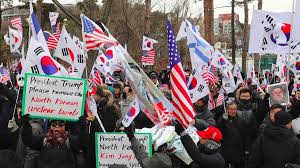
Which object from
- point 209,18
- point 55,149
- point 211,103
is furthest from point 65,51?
point 209,18

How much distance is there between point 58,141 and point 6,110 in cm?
95

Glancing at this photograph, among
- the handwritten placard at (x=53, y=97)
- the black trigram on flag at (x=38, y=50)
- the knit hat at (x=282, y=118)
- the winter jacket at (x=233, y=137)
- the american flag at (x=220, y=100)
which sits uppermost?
the black trigram on flag at (x=38, y=50)

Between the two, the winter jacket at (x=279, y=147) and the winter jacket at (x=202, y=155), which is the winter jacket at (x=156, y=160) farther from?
the winter jacket at (x=279, y=147)

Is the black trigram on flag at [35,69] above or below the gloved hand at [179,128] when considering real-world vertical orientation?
above

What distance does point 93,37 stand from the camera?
283 inches

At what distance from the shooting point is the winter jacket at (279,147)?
5359 mm

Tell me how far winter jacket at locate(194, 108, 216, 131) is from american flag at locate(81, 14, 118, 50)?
5.38ft

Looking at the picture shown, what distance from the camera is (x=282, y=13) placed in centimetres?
873

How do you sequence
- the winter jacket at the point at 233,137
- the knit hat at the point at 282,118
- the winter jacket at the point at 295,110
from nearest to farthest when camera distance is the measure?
1. the knit hat at the point at 282,118
2. the winter jacket at the point at 233,137
3. the winter jacket at the point at 295,110

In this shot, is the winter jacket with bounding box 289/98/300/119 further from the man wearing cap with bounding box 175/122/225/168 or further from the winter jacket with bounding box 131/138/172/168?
the winter jacket with bounding box 131/138/172/168

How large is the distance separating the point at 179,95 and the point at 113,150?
4.32 feet

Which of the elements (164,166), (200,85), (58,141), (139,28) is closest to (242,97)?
(200,85)

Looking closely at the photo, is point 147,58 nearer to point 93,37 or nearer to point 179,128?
point 93,37

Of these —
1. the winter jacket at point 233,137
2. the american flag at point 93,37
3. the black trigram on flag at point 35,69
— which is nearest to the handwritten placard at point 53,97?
the black trigram on flag at point 35,69
